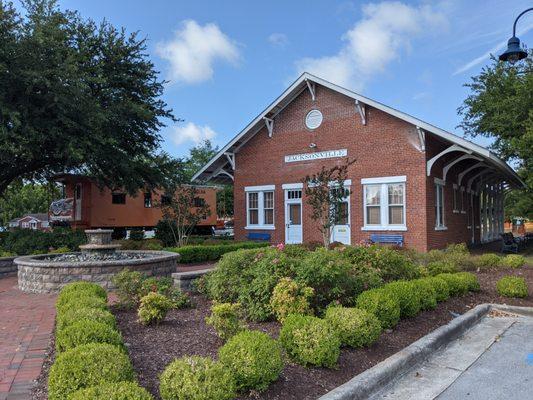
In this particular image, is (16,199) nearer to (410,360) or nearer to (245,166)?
Answer: (245,166)

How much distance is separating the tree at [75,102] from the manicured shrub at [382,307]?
13.4 meters

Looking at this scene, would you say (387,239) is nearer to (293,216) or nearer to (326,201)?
(293,216)

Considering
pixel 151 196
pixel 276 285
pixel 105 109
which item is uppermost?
pixel 105 109

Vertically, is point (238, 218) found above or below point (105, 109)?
below

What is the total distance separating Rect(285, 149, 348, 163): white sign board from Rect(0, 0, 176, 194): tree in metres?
6.65

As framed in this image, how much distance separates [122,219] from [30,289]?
17.2 metres

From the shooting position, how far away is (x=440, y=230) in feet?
57.9

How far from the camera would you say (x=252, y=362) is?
3.70m

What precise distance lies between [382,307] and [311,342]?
1744 millimetres

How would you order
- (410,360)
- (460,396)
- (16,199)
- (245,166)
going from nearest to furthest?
1. (460,396)
2. (410,360)
3. (245,166)
4. (16,199)

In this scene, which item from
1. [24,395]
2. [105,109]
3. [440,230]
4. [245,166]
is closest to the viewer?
[24,395]

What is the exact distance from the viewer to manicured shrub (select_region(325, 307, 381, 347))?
496 cm

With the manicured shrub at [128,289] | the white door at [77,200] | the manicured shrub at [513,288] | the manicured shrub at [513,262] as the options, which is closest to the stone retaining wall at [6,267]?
the manicured shrub at [128,289]

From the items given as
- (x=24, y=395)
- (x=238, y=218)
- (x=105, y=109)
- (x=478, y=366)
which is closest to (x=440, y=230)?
(x=238, y=218)
